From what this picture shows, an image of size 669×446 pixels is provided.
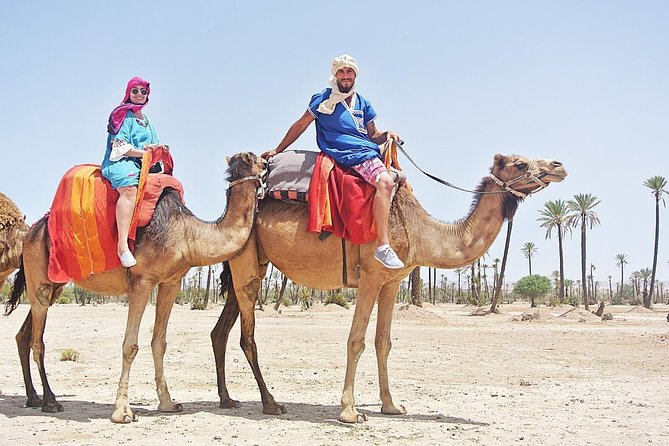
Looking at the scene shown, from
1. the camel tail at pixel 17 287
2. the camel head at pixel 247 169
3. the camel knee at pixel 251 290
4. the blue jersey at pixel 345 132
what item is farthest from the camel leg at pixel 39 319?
the blue jersey at pixel 345 132

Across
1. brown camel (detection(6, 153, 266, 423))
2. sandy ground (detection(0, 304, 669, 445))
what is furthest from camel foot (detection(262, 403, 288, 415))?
brown camel (detection(6, 153, 266, 423))

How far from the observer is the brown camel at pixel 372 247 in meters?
7.44

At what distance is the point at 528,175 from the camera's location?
7.60 m

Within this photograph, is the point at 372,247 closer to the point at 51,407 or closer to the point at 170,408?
the point at 170,408

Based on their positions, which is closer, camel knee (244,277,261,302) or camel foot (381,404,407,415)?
camel foot (381,404,407,415)

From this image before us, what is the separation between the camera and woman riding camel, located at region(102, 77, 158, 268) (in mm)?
7035

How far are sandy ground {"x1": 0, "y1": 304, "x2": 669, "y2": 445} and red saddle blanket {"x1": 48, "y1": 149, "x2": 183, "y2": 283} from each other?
1667 millimetres

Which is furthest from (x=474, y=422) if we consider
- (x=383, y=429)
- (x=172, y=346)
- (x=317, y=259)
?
(x=172, y=346)

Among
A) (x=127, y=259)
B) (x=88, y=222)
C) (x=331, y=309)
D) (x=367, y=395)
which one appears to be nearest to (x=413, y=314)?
(x=331, y=309)

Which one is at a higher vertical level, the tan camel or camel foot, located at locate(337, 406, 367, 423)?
the tan camel

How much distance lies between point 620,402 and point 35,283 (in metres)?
7.56

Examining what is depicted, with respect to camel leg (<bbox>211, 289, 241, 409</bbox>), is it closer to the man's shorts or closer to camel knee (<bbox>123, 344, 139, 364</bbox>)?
camel knee (<bbox>123, 344, 139, 364</bbox>)

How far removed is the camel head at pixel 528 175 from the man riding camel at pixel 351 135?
1.39m

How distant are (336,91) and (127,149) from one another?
2.50 metres
